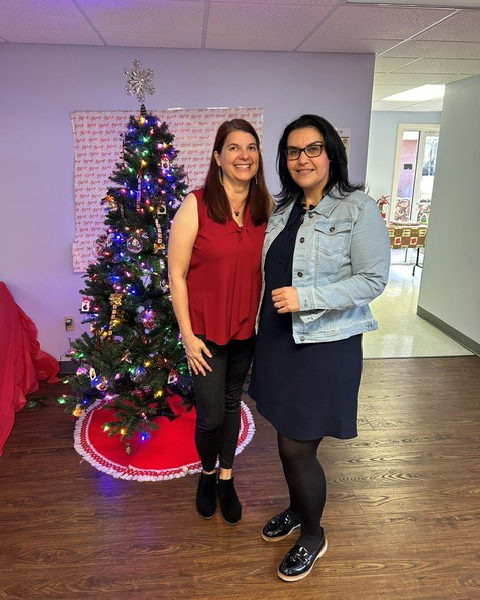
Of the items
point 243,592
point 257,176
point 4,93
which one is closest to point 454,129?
point 257,176

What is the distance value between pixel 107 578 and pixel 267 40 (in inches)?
112

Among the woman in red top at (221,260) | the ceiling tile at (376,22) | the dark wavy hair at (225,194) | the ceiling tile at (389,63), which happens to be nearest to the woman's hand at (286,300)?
the woman in red top at (221,260)

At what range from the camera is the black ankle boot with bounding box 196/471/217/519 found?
196 centimetres

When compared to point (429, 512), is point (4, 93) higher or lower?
higher

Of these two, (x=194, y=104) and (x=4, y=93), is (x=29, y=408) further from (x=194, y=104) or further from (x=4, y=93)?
(x=194, y=104)

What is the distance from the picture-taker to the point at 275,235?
1487mm

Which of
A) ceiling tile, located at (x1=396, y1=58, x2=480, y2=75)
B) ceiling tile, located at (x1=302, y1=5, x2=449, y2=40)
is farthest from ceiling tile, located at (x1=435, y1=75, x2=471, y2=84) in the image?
ceiling tile, located at (x1=302, y1=5, x2=449, y2=40)

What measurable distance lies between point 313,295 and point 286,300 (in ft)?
0.26

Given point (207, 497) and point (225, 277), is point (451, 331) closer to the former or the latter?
point (207, 497)

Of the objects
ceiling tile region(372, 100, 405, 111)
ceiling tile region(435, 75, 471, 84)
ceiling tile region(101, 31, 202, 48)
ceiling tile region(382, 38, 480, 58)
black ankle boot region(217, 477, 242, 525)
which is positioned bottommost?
black ankle boot region(217, 477, 242, 525)

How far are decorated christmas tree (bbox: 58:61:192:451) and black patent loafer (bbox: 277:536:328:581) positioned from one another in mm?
917

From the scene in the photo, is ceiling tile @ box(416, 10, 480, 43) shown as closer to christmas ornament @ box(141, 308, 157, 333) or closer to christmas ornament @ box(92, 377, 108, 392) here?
christmas ornament @ box(141, 308, 157, 333)

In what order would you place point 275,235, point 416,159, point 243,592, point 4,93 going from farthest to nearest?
point 416,159, point 4,93, point 243,592, point 275,235

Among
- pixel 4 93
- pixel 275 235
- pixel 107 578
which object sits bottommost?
pixel 107 578
